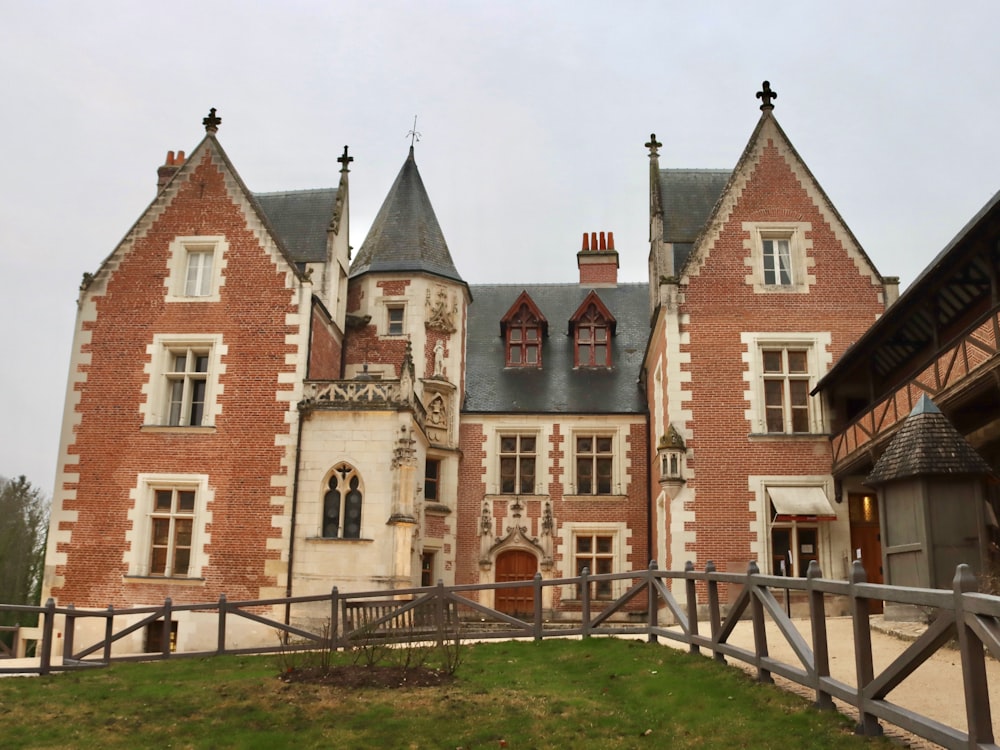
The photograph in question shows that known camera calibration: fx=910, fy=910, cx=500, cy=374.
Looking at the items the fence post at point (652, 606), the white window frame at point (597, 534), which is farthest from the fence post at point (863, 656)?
the white window frame at point (597, 534)

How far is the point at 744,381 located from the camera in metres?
19.9

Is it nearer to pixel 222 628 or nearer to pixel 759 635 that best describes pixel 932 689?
pixel 759 635

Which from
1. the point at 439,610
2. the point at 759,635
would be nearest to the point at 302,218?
the point at 439,610

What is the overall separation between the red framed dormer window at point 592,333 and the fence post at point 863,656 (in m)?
18.7

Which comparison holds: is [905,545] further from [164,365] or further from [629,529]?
[164,365]

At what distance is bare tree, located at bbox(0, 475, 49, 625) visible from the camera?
37.5 meters

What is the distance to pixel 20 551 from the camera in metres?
38.1

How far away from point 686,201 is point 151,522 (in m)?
14.8

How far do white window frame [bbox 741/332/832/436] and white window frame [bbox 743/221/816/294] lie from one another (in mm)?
1100

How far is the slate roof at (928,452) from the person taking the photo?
11.3 metres

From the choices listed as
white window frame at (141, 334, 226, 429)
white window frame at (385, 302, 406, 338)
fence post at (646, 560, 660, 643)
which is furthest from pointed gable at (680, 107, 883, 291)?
white window frame at (141, 334, 226, 429)

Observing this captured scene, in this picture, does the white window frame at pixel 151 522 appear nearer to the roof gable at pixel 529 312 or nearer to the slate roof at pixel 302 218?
the slate roof at pixel 302 218

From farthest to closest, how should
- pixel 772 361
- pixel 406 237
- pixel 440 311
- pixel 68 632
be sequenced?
pixel 406 237, pixel 440 311, pixel 772 361, pixel 68 632

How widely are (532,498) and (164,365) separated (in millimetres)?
9489
